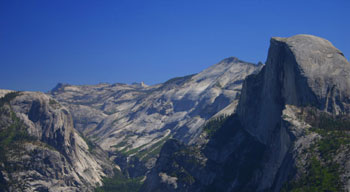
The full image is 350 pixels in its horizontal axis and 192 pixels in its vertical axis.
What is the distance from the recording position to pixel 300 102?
191m

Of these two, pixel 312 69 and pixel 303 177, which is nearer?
pixel 303 177

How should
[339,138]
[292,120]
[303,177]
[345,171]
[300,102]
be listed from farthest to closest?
[300,102] → [292,120] → [339,138] → [303,177] → [345,171]

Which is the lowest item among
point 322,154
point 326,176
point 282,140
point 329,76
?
point 326,176

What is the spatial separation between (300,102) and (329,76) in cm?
1691

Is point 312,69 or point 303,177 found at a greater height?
point 312,69

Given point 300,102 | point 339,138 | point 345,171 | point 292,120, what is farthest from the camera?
point 300,102

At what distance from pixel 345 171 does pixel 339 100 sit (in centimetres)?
5794

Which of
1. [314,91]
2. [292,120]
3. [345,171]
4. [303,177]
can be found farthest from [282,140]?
[345,171]

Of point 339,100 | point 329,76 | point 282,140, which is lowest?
point 282,140

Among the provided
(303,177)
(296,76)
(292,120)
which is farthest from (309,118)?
(303,177)

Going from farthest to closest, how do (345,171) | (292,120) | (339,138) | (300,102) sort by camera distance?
(300,102)
(292,120)
(339,138)
(345,171)

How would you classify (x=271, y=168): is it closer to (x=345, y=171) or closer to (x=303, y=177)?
→ (x=303, y=177)

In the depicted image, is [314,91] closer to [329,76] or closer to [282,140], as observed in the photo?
[329,76]

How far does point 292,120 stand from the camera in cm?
17950
